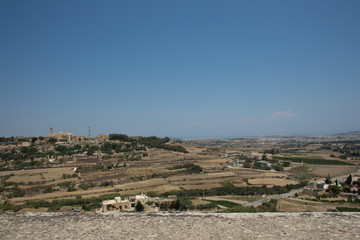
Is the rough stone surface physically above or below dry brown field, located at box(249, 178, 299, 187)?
above

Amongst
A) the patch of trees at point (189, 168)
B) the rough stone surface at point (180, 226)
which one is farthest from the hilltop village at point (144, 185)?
the rough stone surface at point (180, 226)

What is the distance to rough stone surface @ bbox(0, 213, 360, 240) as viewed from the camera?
15.7 feet

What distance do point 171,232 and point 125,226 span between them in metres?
1.19

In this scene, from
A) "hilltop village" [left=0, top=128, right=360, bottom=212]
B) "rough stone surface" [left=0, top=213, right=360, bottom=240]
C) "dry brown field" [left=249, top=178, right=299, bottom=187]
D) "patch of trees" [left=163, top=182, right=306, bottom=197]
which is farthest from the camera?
"dry brown field" [left=249, top=178, right=299, bottom=187]

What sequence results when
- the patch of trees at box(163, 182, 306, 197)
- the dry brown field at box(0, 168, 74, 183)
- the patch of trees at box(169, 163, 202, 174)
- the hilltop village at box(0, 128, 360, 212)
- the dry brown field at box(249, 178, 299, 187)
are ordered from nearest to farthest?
the hilltop village at box(0, 128, 360, 212) < the patch of trees at box(163, 182, 306, 197) < the dry brown field at box(0, 168, 74, 183) < the dry brown field at box(249, 178, 299, 187) < the patch of trees at box(169, 163, 202, 174)

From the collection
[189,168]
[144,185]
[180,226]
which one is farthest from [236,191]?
[180,226]

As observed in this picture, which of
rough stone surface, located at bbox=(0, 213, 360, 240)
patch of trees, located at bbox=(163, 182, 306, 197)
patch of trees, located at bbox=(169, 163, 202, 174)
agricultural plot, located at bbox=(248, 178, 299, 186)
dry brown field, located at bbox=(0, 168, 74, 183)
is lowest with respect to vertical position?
agricultural plot, located at bbox=(248, 178, 299, 186)

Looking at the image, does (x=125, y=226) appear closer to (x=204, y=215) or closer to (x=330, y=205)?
(x=204, y=215)

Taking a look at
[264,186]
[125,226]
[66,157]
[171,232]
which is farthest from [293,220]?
[66,157]

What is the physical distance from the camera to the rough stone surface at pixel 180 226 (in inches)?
189

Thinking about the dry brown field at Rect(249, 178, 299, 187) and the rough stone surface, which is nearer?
the rough stone surface

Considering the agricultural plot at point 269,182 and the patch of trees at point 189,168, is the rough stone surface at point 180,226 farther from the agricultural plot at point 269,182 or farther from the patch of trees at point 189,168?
the patch of trees at point 189,168

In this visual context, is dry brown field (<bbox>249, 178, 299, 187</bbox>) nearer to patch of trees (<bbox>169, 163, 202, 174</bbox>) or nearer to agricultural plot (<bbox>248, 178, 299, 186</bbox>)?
agricultural plot (<bbox>248, 178, 299, 186</bbox>)

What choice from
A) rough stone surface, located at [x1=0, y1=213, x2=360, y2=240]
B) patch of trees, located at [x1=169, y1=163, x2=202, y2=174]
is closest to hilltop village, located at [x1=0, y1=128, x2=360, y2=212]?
patch of trees, located at [x1=169, y1=163, x2=202, y2=174]
